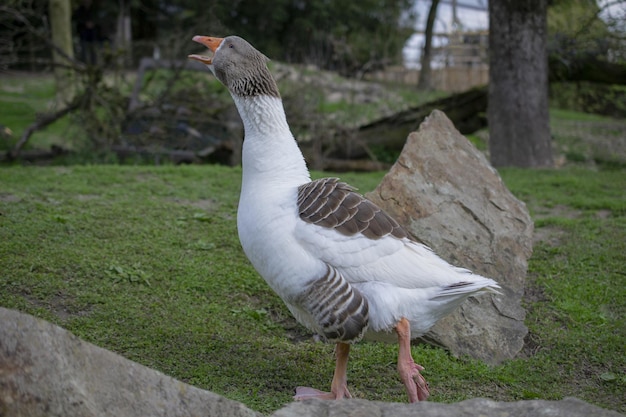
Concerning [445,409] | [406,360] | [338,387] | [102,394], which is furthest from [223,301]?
[445,409]

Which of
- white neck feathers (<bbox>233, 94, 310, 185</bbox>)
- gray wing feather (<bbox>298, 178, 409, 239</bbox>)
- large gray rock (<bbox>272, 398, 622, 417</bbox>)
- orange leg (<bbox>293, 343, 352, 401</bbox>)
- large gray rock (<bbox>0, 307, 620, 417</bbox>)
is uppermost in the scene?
white neck feathers (<bbox>233, 94, 310, 185</bbox>)

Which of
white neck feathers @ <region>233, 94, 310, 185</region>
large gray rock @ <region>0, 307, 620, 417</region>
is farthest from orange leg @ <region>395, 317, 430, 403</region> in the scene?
white neck feathers @ <region>233, 94, 310, 185</region>

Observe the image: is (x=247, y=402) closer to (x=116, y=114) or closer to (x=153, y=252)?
(x=153, y=252)

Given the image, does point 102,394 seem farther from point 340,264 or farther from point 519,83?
point 519,83

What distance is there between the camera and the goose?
3.84 meters

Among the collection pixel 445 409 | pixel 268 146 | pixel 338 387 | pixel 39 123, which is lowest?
pixel 338 387

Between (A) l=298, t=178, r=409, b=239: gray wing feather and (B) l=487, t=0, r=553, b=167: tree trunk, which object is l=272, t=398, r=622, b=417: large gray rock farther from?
(B) l=487, t=0, r=553, b=167: tree trunk

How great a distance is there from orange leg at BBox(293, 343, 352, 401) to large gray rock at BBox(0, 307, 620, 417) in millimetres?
1185

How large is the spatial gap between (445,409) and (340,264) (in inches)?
48.5

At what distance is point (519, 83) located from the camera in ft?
36.7

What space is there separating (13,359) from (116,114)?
33.0 feet

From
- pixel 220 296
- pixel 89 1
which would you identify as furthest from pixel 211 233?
pixel 89 1

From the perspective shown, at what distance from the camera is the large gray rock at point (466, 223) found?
16.3 feet

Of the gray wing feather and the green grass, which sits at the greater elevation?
the gray wing feather
